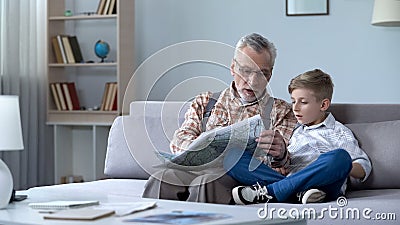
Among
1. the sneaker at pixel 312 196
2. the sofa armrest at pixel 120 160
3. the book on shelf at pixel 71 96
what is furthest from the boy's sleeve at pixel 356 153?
the book on shelf at pixel 71 96

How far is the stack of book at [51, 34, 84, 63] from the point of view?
17.5 feet

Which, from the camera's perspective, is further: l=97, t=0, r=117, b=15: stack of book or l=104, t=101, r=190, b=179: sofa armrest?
l=97, t=0, r=117, b=15: stack of book

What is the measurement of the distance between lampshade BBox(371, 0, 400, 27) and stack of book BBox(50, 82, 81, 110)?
196cm

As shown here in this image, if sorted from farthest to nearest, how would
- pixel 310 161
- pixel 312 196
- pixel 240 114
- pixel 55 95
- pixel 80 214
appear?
pixel 55 95 → pixel 240 114 → pixel 310 161 → pixel 312 196 → pixel 80 214

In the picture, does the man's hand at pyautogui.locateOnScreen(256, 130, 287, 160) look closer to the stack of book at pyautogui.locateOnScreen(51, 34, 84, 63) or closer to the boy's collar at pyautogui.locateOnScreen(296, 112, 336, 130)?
the boy's collar at pyautogui.locateOnScreen(296, 112, 336, 130)

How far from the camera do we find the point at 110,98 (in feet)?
17.1

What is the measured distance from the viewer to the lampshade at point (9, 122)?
280 cm

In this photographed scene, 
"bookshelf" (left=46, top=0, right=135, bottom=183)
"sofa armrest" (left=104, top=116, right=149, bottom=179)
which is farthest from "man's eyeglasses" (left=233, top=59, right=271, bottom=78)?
"bookshelf" (left=46, top=0, right=135, bottom=183)

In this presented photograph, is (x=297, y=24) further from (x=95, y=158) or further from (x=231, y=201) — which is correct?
(x=231, y=201)

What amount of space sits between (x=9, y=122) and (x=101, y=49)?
2.54m

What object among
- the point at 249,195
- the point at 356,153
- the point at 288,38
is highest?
the point at 288,38

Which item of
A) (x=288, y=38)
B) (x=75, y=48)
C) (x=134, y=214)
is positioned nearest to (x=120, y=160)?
Result: (x=134, y=214)

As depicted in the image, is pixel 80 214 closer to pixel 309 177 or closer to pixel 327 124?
pixel 309 177

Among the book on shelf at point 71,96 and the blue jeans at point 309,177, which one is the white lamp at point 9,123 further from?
the book on shelf at point 71,96
